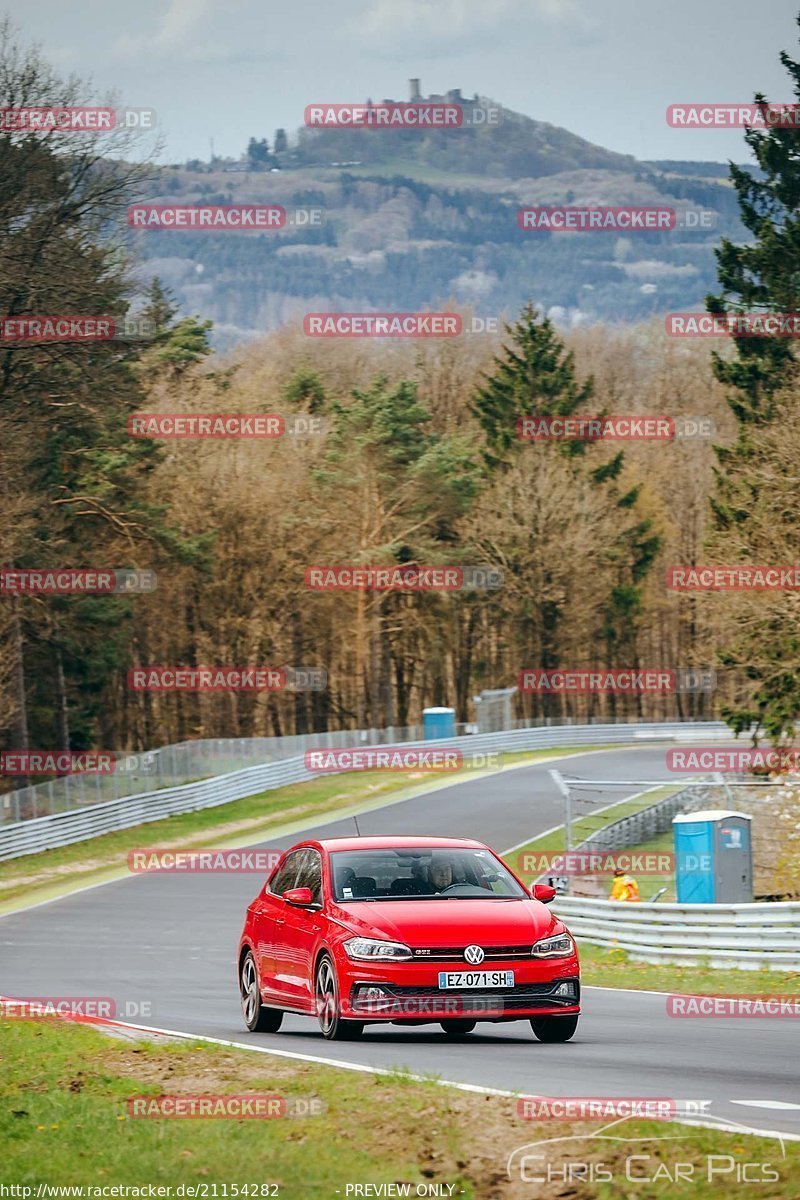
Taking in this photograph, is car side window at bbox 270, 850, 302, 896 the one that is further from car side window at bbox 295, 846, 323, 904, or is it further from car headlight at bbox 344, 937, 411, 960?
car headlight at bbox 344, 937, 411, 960

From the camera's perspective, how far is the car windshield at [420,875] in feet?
42.2

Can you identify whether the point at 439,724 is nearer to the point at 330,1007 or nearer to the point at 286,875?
the point at 286,875

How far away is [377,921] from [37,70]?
33.8 metres

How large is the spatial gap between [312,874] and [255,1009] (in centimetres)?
157

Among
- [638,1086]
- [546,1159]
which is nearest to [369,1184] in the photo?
[546,1159]

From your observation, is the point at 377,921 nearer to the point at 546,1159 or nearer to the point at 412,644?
the point at 546,1159

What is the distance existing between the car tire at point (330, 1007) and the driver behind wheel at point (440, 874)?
999 mm

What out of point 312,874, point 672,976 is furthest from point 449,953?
point 672,976

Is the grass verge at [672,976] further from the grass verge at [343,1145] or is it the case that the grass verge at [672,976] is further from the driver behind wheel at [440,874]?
the grass verge at [343,1145]

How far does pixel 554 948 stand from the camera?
40.0 ft

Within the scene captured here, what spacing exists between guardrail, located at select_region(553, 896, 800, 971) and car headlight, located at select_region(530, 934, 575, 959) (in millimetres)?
8509

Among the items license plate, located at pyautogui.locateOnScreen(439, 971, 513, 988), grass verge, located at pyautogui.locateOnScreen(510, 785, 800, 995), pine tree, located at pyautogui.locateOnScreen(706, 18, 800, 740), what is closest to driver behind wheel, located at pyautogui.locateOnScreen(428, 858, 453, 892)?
license plate, located at pyautogui.locateOnScreen(439, 971, 513, 988)

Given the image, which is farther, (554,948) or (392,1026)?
(392,1026)

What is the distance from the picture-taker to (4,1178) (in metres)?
8.05
